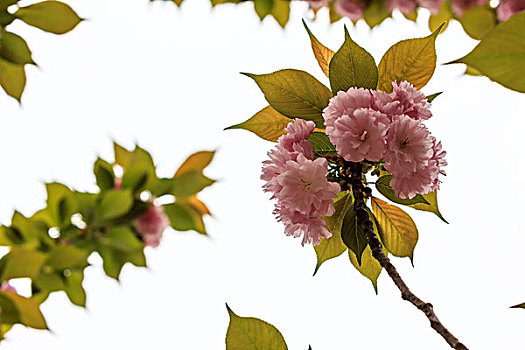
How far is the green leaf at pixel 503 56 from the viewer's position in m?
0.22

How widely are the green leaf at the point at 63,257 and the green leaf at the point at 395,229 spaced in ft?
0.89

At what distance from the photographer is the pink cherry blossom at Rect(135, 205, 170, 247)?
45cm

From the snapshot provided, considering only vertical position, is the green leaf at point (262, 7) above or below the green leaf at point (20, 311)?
above

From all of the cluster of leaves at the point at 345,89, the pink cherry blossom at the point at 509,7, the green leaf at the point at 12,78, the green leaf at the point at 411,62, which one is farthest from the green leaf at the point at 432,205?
the green leaf at the point at 12,78

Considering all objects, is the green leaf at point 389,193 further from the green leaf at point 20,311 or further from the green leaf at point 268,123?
the green leaf at point 20,311

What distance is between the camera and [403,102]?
0.40 meters

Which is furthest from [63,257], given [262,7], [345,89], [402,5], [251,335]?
[402,5]

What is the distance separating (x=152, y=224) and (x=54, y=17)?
0.82 ft

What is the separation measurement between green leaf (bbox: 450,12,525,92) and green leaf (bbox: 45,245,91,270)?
0.97ft

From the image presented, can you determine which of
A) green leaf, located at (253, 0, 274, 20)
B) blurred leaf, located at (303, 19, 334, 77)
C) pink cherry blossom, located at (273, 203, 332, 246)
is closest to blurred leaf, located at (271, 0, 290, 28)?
green leaf, located at (253, 0, 274, 20)

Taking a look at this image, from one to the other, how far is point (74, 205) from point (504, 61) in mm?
341

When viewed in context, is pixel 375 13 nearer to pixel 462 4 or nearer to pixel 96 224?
pixel 462 4

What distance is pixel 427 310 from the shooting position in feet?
0.92

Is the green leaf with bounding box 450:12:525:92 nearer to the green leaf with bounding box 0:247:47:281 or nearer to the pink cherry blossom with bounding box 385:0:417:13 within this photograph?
the green leaf with bounding box 0:247:47:281
